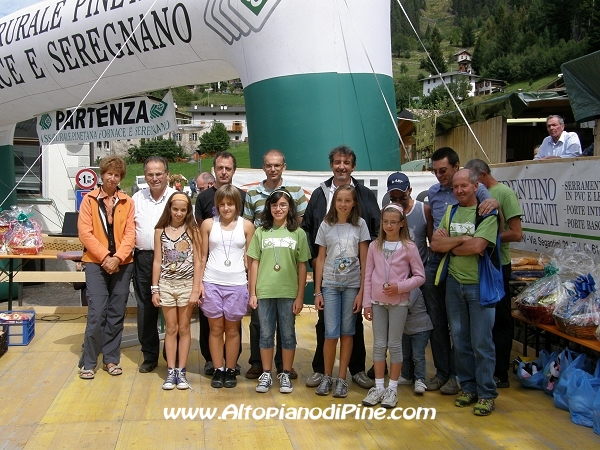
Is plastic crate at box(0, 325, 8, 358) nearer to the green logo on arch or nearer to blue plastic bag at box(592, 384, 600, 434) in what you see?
the green logo on arch

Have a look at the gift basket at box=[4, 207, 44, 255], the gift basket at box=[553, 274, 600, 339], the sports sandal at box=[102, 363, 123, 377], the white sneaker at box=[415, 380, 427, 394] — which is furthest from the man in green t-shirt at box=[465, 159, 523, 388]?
the gift basket at box=[4, 207, 44, 255]

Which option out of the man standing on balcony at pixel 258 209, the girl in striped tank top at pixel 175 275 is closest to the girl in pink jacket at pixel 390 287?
the man standing on balcony at pixel 258 209

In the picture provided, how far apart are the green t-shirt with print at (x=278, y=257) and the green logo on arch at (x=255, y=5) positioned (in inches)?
121

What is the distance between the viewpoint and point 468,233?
420cm

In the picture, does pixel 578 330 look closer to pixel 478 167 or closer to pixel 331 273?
pixel 478 167

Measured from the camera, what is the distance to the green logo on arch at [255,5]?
668 centimetres

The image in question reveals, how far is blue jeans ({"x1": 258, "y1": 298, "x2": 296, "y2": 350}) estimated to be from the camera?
15.0 feet

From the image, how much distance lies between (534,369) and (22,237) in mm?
4964

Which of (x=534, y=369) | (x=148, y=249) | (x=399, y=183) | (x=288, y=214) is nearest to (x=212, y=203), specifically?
(x=148, y=249)

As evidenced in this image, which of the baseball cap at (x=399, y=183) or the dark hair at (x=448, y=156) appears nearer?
the baseball cap at (x=399, y=183)

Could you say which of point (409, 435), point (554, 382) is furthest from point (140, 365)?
point (554, 382)

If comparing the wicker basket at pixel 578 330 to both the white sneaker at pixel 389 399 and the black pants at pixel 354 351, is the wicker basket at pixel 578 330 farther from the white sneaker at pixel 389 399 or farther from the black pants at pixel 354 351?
the black pants at pixel 354 351

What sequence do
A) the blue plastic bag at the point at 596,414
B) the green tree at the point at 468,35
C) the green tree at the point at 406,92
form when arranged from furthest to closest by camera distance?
the green tree at the point at 468,35 → the green tree at the point at 406,92 → the blue plastic bag at the point at 596,414

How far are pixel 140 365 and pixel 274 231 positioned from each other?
1664mm
